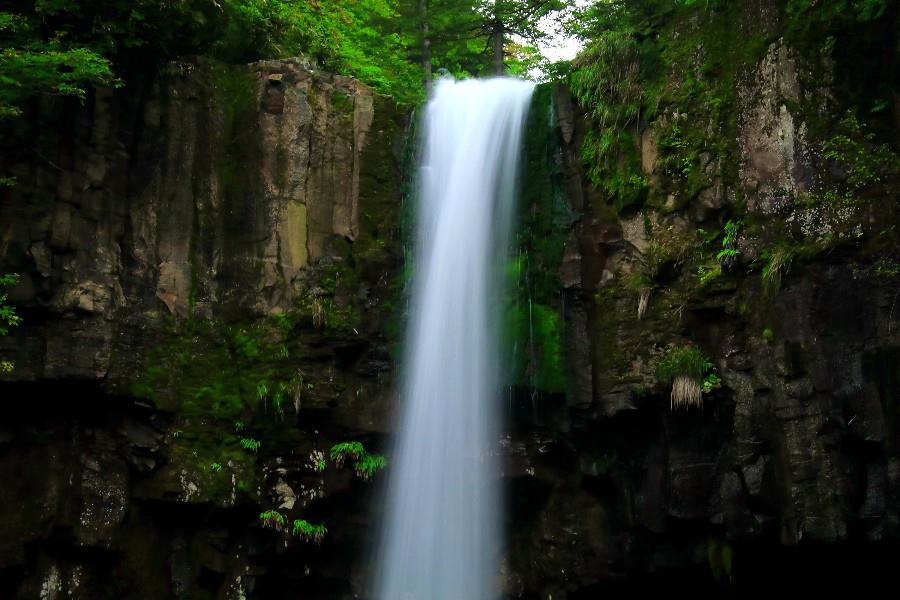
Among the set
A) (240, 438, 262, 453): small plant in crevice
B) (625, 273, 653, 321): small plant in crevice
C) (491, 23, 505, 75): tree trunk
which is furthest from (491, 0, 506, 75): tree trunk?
(240, 438, 262, 453): small plant in crevice

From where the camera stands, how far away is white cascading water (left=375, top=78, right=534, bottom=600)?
11.0 meters

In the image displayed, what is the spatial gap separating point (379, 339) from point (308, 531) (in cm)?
295

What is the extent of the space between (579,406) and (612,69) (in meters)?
5.17

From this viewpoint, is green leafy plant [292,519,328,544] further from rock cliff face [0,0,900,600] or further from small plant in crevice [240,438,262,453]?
small plant in crevice [240,438,262,453]

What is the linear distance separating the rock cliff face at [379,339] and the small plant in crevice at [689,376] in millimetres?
137

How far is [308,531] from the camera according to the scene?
10555 mm

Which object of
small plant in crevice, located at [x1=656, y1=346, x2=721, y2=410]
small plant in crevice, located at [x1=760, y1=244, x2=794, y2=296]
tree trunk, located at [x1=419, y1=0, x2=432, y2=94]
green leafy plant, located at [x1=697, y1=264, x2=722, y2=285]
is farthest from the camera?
tree trunk, located at [x1=419, y1=0, x2=432, y2=94]

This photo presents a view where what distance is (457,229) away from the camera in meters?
12.1

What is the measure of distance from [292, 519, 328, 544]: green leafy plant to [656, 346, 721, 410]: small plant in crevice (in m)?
5.14

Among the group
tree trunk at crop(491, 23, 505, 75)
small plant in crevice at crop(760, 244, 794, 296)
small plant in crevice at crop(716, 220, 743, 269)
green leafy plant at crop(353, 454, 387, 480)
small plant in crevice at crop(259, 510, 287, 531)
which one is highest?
tree trunk at crop(491, 23, 505, 75)

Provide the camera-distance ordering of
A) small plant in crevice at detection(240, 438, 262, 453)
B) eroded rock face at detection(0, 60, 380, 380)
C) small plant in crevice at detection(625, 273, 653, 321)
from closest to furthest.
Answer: eroded rock face at detection(0, 60, 380, 380), small plant in crevice at detection(625, 273, 653, 321), small plant in crevice at detection(240, 438, 262, 453)

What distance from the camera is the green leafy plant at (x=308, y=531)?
34.6 feet

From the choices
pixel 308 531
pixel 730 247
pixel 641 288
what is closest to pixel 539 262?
pixel 641 288

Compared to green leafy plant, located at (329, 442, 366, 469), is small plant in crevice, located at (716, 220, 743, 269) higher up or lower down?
higher up
